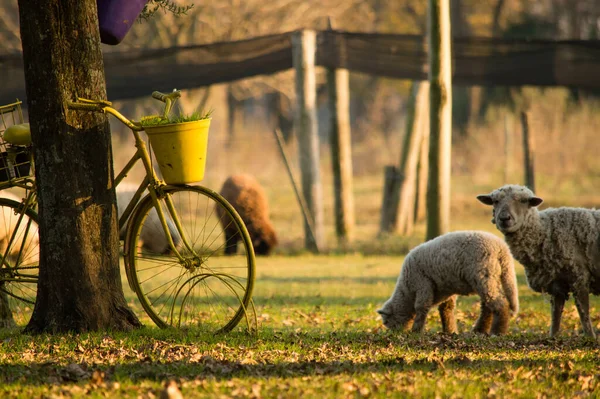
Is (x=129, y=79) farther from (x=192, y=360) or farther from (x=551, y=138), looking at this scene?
(x=551, y=138)

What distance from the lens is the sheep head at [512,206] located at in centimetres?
773

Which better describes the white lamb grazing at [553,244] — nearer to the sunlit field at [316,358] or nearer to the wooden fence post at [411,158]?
the sunlit field at [316,358]

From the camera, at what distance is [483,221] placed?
2094 cm

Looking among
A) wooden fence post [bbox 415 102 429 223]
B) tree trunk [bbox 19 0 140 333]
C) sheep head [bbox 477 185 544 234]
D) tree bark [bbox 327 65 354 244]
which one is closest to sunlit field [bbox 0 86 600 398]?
tree trunk [bbox 19 0 140 333]

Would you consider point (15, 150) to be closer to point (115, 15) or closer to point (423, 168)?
point (115, 15)

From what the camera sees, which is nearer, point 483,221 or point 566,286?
point 566,286

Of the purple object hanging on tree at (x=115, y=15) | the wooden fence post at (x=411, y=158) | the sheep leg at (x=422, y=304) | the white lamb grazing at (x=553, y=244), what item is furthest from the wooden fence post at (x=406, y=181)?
the purple object hanging on tree at (x=115, y=15)

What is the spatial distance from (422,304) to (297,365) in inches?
110

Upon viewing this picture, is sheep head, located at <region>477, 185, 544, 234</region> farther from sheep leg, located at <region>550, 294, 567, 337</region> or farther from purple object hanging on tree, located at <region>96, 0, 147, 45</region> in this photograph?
purple object hanging on tree, located at <region>96, 0, 147, 45</region>

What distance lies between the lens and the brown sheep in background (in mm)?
16094

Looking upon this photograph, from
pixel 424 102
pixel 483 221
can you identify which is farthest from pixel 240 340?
pixel 483 221

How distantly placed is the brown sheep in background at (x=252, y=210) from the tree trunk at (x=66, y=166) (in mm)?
9393

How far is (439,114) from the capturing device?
13.9 meters

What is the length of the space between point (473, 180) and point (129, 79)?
1448 cm
